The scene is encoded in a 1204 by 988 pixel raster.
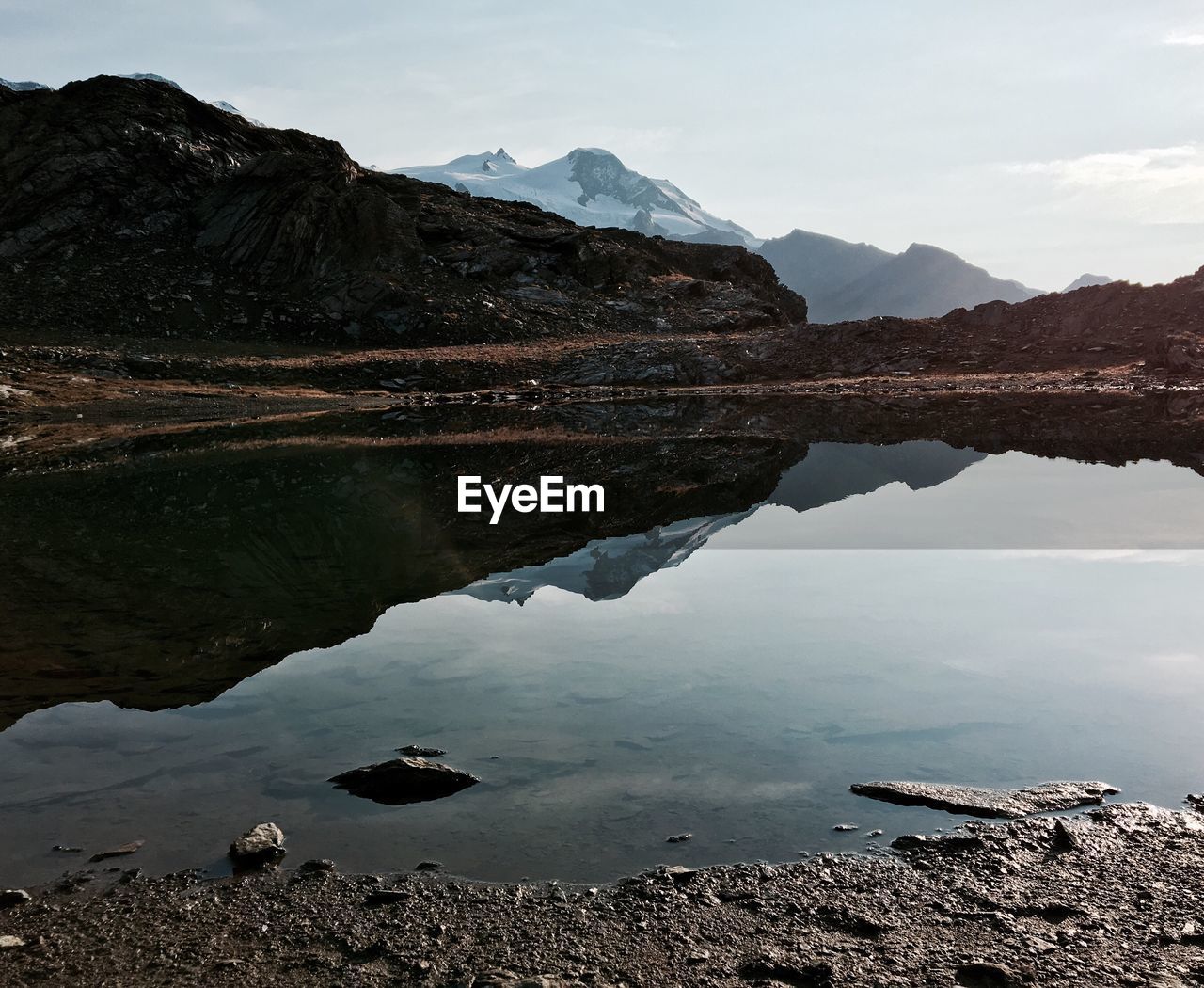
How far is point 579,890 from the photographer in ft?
22.2

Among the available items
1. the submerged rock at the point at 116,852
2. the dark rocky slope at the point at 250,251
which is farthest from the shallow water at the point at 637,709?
the dark rocky slope at the point at 250,251

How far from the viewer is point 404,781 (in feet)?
27.7

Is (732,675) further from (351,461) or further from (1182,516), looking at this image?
(351,461)

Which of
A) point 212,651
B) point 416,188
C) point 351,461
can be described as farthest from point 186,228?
point 212,651

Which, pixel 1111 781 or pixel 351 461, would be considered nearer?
pixel 1111 781

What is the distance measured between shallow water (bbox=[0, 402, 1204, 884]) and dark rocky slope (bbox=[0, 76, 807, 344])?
7454 cm

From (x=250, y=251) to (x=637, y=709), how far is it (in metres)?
96.6

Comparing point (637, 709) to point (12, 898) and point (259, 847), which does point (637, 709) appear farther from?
point (12, 898)

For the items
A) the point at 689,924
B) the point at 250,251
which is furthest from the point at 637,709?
the point at 250,251

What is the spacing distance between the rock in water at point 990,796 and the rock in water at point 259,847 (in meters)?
5.07

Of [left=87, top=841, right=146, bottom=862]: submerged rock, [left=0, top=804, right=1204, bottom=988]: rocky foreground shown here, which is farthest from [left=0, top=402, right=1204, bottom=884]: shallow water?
[left=0, top=804, right=1204, bottom=988]: rocky foreground

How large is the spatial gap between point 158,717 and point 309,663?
218 cm

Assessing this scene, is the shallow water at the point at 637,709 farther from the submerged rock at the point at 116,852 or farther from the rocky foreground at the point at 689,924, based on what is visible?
the rocky foreground at the point at 689,924

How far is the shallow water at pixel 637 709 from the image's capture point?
775 centimetres
